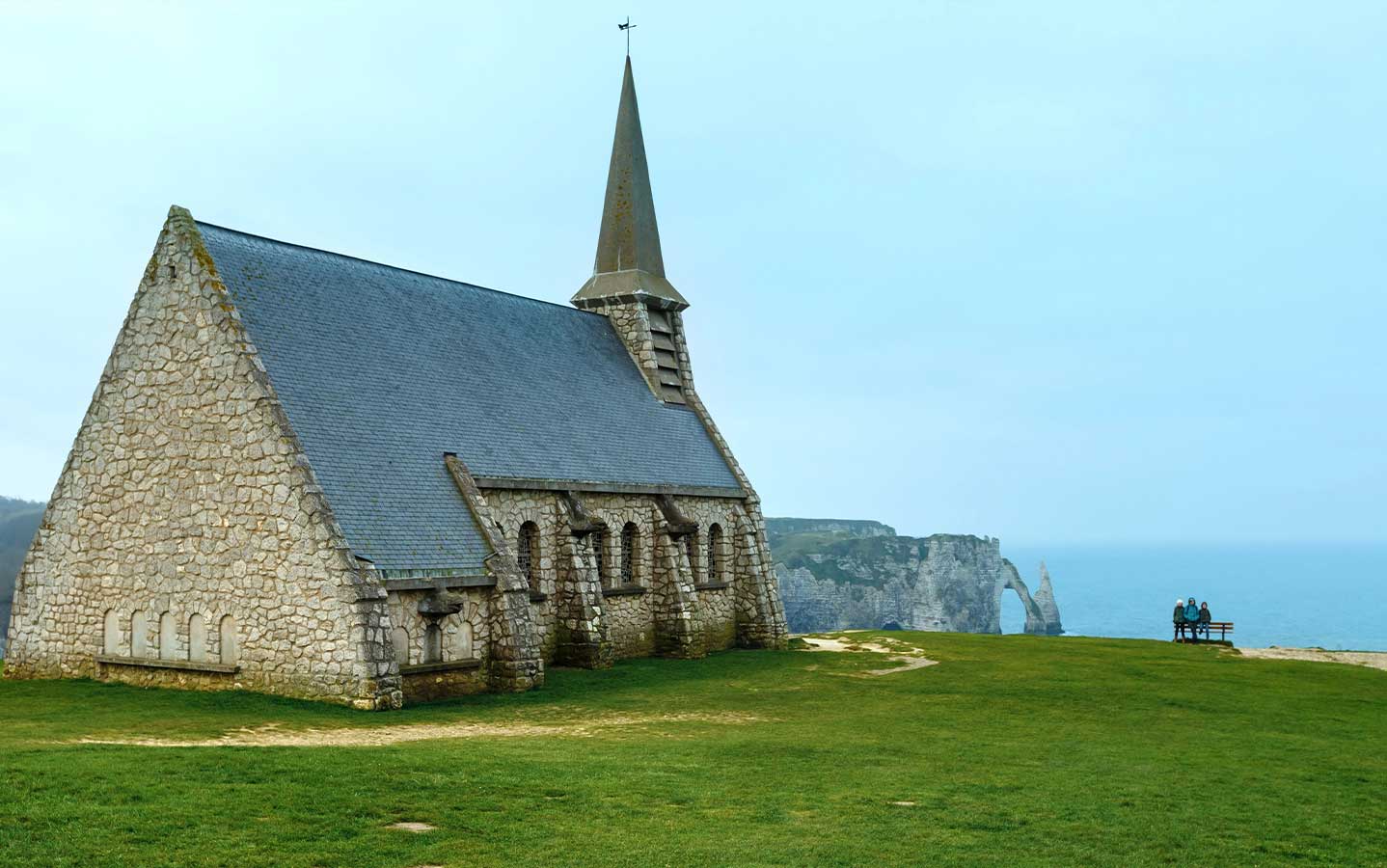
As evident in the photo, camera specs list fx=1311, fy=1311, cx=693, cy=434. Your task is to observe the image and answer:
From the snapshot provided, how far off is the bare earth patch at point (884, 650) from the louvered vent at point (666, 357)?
902 centimetres

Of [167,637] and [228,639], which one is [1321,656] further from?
[167,637]

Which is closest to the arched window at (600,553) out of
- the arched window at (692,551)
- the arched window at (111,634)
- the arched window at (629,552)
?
the arched window at (629,552)

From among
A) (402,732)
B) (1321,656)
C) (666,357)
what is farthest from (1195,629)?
(402,732)

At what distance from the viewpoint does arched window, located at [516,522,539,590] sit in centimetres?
3087

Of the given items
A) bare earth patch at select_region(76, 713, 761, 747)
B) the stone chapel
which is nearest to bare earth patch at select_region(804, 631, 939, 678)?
the stone chapel

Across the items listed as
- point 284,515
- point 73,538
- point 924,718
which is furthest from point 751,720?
point 73,538

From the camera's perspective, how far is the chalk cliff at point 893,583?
13725 cm

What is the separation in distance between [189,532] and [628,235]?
21.0 m

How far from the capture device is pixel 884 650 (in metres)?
38.9

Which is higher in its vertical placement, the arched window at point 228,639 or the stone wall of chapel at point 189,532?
the stone wall of chapel at point 189,532

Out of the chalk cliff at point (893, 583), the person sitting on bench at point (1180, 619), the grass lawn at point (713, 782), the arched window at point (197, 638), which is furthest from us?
the chalk cliff at point (893, 583)

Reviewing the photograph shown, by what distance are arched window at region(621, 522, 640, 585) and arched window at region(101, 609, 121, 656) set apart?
1279cm

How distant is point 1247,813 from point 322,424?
18.3m

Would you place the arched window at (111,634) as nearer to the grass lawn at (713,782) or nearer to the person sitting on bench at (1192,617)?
the grass lawn at (713,782)
